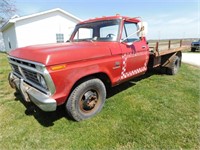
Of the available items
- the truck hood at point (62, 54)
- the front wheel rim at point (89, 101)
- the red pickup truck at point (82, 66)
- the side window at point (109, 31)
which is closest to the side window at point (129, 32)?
the red pickup truck at point (82, 66)

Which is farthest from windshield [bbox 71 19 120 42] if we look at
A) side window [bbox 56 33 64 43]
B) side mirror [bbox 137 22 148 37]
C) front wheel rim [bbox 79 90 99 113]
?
side window [bbox 56 33 64 43]

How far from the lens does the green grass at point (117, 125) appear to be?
8.29ft

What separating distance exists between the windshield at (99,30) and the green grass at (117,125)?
1.61 meters

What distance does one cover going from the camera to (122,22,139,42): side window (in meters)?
3.82

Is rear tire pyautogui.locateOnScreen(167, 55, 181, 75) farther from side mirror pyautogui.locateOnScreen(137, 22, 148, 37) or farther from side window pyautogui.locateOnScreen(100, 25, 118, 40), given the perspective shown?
side window pyautogui.locateOnScreen(100, 25, 118, 40)

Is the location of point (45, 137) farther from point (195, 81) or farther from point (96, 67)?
point (195, 81)

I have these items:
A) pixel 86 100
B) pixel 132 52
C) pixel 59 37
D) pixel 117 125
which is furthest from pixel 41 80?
pixel 59 37

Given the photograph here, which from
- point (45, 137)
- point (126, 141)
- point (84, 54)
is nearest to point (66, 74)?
point (84, 54)

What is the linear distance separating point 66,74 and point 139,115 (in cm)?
177

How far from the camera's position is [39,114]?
3451mm

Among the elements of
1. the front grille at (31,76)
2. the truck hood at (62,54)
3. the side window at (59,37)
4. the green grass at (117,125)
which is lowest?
the green grass at (117,125)

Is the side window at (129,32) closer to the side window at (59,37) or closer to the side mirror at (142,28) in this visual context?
the side mirror at (142,28)

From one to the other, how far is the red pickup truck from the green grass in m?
0.40

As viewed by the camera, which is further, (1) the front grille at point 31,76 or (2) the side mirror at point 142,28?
(2) the side mirror at point 142,28
